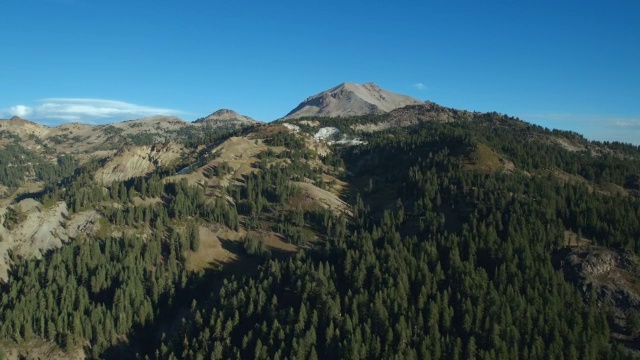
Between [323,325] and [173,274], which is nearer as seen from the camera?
[323,325]

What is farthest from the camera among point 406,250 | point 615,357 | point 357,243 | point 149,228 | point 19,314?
point 149,228

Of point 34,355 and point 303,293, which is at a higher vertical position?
point 303,293

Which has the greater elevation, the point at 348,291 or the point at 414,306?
the point at 414,306

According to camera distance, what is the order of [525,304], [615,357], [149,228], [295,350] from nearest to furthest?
1. [615,357]
2. [295,350]
3. [525,304]
4. [149,228]

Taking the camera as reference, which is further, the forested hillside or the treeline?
the forested hillside

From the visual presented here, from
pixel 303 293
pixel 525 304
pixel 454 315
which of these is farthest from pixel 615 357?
pixel 303 293

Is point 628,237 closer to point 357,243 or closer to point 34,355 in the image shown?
point 357,243

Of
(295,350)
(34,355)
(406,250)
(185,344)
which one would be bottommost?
(34,355)

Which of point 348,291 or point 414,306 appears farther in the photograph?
point 348,291

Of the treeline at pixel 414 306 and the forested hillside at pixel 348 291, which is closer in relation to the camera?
the treeline at pixel 414 306

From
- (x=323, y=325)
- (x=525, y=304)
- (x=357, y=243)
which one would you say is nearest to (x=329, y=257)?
(x=357, y=243)

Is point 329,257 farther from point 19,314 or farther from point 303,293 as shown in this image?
point 19,314
